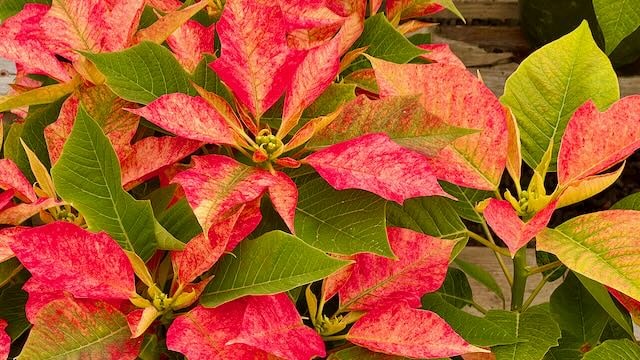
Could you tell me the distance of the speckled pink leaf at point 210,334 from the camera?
0.38 meters

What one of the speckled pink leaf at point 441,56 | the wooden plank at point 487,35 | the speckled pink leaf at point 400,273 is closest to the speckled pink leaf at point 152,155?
the speckled pink leaf at point 400,273

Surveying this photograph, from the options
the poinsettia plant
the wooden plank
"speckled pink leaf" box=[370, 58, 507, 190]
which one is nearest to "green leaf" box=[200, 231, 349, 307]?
the poinsettia plant

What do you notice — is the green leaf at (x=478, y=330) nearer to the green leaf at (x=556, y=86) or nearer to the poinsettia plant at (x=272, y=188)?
the poinsettia plant at (x=272, y=188)

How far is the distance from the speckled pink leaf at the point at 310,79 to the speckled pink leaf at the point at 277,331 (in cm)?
9

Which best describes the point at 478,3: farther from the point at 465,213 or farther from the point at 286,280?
the point at 286,280

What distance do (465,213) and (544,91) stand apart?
89 millimetres

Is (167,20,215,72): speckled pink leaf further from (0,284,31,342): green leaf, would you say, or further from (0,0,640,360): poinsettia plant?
(0,284,31,342): green leaf

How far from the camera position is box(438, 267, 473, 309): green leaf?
621 millimetres

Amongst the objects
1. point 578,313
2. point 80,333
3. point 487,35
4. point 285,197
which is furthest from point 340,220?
point 487,35

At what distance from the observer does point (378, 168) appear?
40 cm

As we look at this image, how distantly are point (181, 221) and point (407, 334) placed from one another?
129mm

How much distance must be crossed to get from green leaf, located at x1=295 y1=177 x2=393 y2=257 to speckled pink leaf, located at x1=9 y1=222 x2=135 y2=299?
0.09 m

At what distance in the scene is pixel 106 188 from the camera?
416 mm

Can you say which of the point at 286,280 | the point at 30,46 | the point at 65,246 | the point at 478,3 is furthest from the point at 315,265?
the point at 478,3
